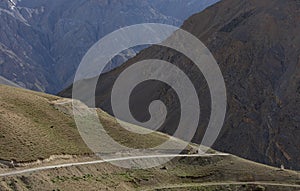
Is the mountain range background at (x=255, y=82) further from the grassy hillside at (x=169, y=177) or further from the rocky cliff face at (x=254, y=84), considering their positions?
the grassy hillside at (x=169, y=177)

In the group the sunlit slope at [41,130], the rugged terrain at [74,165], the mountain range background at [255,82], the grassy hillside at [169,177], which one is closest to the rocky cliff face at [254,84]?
the mountain range background at [255,82]

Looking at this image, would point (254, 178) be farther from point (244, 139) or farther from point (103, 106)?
point (103, 106)

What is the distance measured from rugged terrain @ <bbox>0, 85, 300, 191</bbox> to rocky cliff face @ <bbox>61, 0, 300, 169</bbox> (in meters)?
46.3

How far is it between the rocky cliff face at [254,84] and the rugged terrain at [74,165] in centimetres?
4634

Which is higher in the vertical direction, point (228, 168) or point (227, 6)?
point (227, 6)

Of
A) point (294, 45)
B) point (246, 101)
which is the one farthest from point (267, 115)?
point (294, 45)

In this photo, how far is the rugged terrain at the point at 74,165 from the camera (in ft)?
131

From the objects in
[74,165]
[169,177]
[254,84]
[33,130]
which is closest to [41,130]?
[33,130]

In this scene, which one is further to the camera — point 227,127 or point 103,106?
point 103,106

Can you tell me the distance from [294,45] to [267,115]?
2093 centimetres

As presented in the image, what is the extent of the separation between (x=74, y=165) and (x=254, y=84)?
74.9 metres

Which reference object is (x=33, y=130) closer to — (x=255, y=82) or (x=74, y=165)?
(x=74, y=165)

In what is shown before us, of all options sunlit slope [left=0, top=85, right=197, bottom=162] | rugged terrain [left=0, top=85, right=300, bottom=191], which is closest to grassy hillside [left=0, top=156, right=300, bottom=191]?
rugged terrain [left=0, top=85, right=300, bottom=191]

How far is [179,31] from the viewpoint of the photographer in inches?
5822
